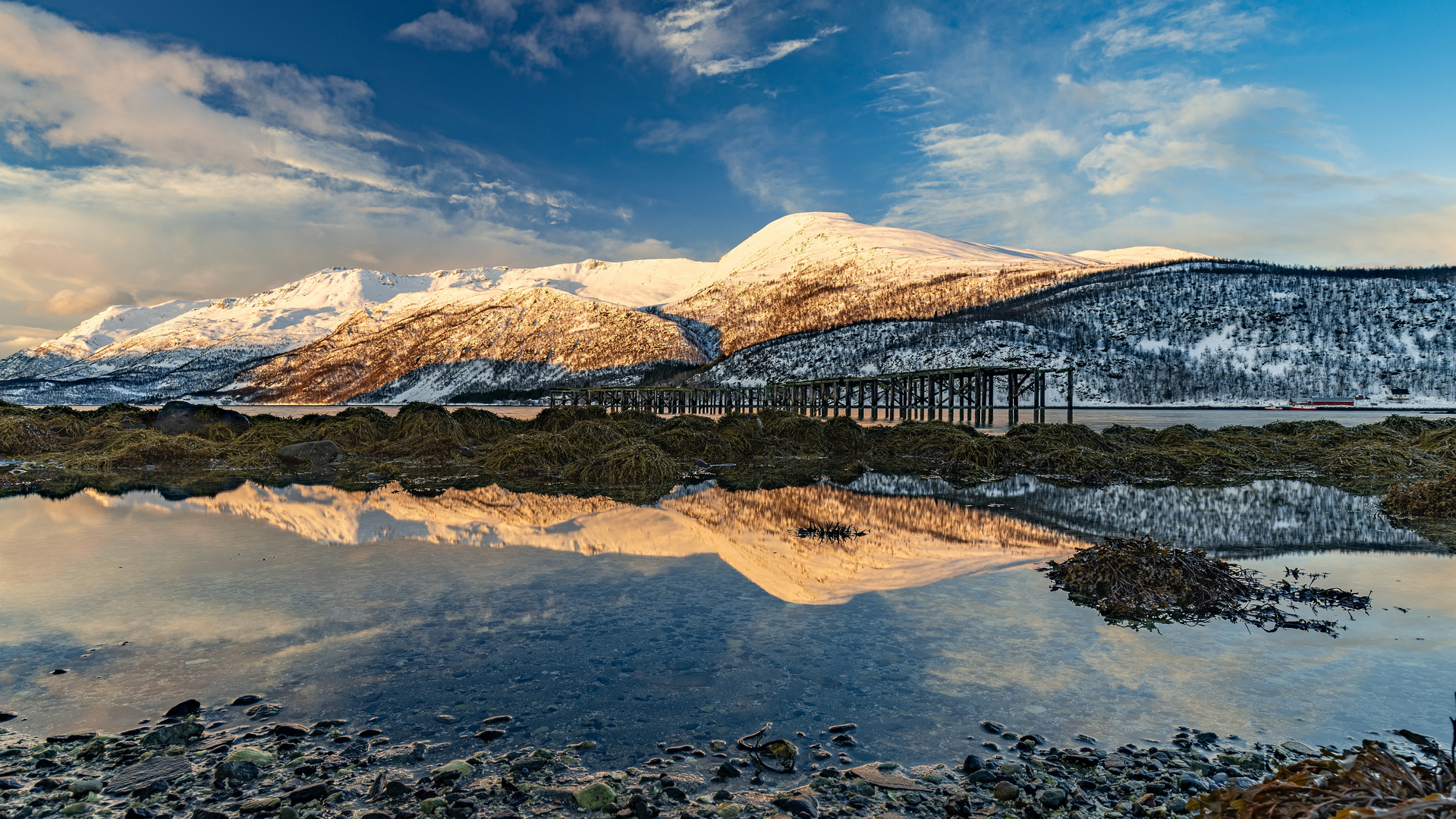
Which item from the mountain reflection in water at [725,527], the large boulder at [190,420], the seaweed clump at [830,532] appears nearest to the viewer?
the mountain reflection in water at [725,527]

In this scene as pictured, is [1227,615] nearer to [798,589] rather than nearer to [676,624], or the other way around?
[798,589]

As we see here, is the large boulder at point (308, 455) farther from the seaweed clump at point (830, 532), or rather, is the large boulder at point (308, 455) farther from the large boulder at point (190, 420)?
the seaweed clump at point (830, 532)

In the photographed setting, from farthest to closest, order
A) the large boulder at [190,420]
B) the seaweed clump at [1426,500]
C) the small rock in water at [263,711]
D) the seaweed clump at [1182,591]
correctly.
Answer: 1. the large boulder at [190,420]
2. the seaweed clump at [1426,500]
3. the seaweed clump at [1182,591]
4. the small rock in water at [263,711]

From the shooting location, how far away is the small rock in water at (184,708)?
4750 mm

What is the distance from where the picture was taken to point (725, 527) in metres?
12.0

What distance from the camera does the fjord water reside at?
475cm

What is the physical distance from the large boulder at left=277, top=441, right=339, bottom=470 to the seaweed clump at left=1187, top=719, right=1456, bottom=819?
958 inches

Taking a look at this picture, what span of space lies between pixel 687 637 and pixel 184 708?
3.70 metres

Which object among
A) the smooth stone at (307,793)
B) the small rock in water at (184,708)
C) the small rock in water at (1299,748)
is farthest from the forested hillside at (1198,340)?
the smooth stone at (307,793)

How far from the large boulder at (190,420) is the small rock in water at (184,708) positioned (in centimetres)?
2870

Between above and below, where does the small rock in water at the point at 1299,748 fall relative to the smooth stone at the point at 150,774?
above

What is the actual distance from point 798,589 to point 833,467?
15.1 meters

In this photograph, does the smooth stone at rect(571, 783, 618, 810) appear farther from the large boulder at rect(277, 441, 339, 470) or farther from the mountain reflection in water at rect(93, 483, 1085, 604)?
the large boulder at rect(277, 441, 339, 470)

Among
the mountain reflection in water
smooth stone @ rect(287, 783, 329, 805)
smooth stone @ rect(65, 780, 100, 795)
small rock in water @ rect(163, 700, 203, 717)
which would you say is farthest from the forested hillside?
smooth stone @ rect(65, 780, 100, 795)
